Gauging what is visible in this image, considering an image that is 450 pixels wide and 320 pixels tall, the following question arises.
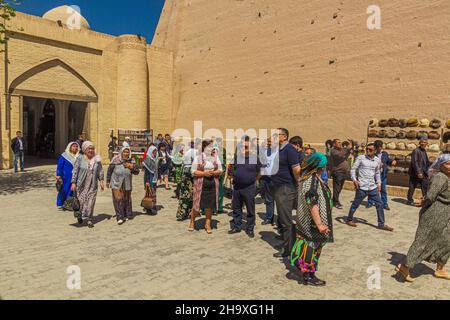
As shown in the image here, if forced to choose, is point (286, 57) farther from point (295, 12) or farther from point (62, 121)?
point (62, 121)

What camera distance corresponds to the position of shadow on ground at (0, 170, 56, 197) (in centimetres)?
977

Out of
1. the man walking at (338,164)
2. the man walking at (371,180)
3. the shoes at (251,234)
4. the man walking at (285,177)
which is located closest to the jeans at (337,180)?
the man walking at (338,164)

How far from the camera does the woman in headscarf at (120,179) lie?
6.40 metres

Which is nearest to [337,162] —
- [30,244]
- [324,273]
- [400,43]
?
[324,273]

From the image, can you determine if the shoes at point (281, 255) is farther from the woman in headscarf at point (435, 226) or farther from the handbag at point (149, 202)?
the handbag at point (149, 202)

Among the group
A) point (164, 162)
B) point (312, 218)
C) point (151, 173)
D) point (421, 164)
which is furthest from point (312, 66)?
point (312, 218)

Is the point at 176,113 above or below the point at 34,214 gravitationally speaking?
above

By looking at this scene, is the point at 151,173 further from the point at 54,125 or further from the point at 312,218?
the point at 54,125

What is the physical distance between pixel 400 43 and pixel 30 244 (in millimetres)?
14331

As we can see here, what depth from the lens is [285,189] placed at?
5.11 meters

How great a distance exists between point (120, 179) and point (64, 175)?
182 centimetres

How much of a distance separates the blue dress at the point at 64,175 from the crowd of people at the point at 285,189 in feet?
0.07

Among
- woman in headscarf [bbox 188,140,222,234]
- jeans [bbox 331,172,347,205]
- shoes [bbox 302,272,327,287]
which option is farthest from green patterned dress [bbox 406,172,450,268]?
jeans [bbox 331,172,347,205]

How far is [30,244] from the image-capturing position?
5.04 m
